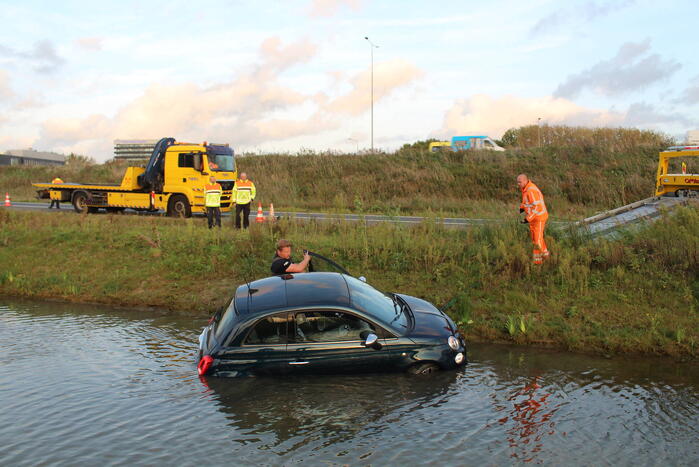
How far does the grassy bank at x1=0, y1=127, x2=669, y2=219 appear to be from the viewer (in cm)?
2806

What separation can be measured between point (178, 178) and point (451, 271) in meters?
13.3

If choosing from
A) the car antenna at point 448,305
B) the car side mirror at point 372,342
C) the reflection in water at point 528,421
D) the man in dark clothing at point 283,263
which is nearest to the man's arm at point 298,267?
the man in dark clothing at point 283,263

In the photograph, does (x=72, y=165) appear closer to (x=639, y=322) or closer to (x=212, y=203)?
(x=212, y=203)

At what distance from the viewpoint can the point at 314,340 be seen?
7758 mm

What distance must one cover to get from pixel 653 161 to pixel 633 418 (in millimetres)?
26962

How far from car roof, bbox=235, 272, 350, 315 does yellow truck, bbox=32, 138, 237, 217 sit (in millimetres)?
14427

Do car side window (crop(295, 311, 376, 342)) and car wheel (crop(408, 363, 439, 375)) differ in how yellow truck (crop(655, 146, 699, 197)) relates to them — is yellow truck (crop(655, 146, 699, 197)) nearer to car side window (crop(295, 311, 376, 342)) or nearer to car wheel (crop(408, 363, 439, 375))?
car wheel (crop(408, 363, 439, 375))

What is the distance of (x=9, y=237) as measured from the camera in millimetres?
17844

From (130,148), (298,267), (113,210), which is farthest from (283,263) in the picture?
(130,148)

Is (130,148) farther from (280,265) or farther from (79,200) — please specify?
(280,265)

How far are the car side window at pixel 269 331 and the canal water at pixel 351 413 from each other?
1.66 ft

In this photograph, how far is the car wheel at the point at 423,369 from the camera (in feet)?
25.9

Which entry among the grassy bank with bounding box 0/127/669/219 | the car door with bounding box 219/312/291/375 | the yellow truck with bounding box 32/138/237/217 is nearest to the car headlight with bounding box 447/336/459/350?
the car door with bounding box 219/312/291/375

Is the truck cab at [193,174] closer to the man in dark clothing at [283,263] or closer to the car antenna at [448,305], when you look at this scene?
the car antenna at [448,305]
